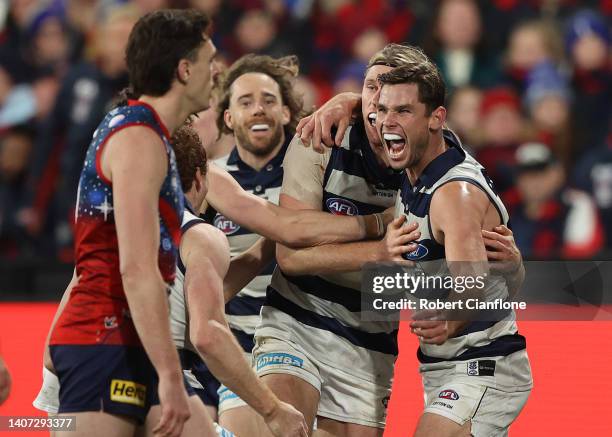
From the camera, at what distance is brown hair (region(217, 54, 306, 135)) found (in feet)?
18.2

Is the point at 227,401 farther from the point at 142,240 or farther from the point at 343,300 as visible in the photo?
the point at 142,240

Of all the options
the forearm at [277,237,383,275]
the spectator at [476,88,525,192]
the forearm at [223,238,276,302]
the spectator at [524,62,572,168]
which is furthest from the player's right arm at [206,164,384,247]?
the spectator at [524,62,572,168]

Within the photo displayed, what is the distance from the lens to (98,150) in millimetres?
2988

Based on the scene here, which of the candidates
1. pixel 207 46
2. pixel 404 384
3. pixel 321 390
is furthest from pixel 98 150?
pixel 404 384

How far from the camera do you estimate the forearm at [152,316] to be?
290 cm

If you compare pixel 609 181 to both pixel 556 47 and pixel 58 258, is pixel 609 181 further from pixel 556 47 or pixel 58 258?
pixel 58 258

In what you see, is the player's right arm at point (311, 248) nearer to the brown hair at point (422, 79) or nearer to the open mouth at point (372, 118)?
the open mouth at point (372, 118)

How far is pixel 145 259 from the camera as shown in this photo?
114 inches

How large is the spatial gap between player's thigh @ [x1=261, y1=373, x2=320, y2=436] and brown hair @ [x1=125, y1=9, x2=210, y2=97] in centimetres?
168

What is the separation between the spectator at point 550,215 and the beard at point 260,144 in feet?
10.1

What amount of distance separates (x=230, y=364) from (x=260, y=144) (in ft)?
7.63

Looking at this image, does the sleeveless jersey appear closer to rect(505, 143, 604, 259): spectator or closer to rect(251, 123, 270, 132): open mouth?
Result: rect(251, 123, 270, 132): open mouth

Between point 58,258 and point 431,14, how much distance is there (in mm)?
3524

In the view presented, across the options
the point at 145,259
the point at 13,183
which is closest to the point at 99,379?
the point at 145,259
